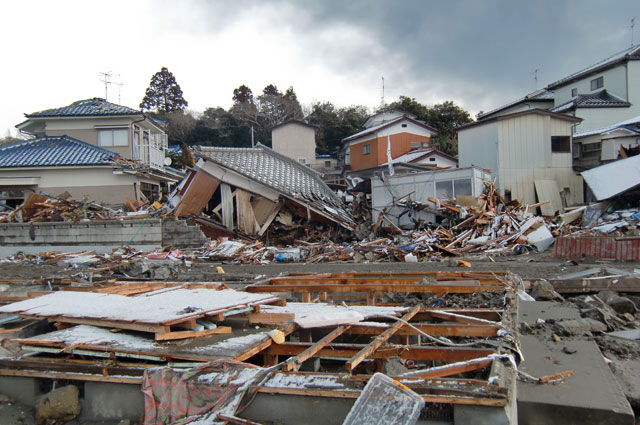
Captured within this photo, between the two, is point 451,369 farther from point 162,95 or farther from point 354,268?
point 162,95

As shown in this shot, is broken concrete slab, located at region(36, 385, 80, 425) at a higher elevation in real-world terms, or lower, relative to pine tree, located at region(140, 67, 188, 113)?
lower

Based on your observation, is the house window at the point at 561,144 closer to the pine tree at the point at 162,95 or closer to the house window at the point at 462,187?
→ the house window at the point at 462,187

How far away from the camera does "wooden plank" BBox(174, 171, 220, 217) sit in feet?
56.5

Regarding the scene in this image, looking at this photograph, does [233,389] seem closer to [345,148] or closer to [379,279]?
[379,279]

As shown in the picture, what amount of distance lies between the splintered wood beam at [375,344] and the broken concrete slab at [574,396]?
47.1 inches

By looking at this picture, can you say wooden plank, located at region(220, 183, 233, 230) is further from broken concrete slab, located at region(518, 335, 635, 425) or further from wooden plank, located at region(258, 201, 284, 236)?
broken concrete slab, located at region(518, 335, 635, 425)

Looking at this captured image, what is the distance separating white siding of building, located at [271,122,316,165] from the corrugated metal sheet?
27.4 metres

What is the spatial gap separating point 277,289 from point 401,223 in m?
11.6

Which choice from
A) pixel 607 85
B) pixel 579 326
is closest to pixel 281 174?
pixel 579 326

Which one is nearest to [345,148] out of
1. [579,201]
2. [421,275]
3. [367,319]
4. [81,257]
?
[579,201]

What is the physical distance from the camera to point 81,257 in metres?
14.5

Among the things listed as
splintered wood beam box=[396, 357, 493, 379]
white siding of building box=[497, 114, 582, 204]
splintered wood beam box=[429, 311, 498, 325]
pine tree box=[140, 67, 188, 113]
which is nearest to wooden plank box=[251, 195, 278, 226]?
white siding of building box=[497, 114, 582, 204]

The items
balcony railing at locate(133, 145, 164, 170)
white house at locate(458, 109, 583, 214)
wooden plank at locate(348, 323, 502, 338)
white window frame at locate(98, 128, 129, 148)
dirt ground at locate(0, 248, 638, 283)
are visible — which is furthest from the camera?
balcony railing at locate(133, 145, 164, 170)

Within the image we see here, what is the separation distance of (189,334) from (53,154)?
2116 centimetres
